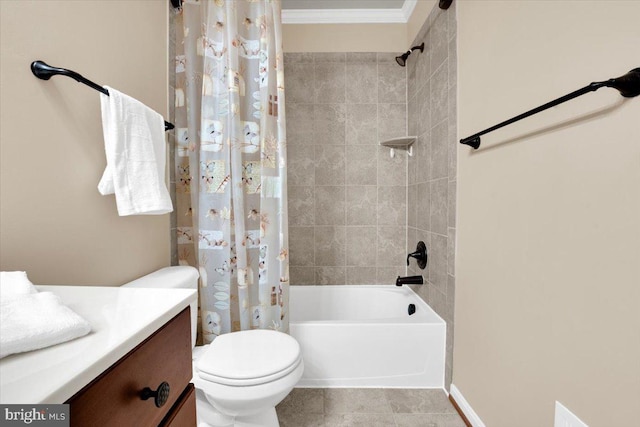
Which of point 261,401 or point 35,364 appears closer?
point 35,364

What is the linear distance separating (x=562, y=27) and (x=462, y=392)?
5.19 feet

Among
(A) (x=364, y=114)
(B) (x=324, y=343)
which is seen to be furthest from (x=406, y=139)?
(B) (x=324, y=343)

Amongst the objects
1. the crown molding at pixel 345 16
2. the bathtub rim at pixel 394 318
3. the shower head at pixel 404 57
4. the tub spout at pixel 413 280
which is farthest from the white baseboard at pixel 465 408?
the crown molding at pixel 345 16

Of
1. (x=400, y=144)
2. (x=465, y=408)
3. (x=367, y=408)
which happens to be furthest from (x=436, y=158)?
(x=367, y=408)

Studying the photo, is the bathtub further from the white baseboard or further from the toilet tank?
the toilet tank

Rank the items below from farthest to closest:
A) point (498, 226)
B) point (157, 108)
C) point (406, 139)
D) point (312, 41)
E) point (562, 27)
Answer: point (312, 41)
point (406, 139)
point (157, 108)
point (498, 226)
point (562, 27)

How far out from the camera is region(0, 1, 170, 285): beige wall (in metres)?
0.70

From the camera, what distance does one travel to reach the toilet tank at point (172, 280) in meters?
1.10

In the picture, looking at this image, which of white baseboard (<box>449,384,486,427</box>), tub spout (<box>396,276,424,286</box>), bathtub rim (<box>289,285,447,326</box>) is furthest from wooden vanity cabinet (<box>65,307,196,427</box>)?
tub spout (<box>396,276,424,286</box>)

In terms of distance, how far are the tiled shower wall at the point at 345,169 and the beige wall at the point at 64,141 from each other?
4.26 ft

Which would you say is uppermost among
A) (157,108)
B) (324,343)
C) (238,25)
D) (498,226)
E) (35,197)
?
(238,25)

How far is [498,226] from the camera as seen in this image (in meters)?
1.18

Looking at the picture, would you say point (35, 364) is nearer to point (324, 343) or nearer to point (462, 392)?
point (324, 343)

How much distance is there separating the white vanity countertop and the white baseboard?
56.0 inches
